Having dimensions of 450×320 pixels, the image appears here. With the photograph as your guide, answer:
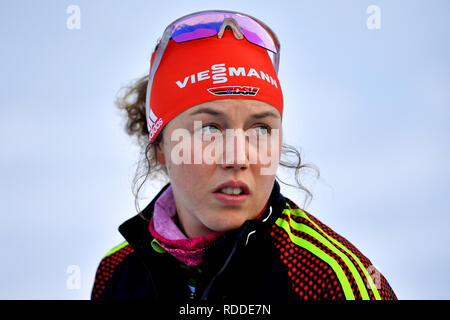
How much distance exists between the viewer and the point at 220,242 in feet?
7.90

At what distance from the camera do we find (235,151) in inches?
90.1

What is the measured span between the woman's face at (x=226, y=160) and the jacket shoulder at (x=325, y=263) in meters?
0.23

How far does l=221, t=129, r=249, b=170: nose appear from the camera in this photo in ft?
7.51

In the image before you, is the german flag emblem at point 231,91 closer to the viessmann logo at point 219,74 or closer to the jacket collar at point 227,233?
the viessmann logo at point 219,74

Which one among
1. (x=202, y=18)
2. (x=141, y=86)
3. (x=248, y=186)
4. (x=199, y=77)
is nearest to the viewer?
(x=248, y=186)

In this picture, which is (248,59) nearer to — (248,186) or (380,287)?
(248,186)

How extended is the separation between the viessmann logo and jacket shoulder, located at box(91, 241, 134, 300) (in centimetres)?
135

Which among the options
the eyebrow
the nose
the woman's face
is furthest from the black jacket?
the eyebrow

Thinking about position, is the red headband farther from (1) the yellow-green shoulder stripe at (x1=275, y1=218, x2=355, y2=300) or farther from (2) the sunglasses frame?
(1) the yellow-green shoulder stripe at (x1=275, y1=218, x2=355, y2=300)

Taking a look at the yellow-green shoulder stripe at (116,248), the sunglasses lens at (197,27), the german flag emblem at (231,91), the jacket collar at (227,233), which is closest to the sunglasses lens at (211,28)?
the sunglasses lens at (197,27)

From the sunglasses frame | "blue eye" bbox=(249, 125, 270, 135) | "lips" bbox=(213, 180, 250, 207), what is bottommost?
"lips" bbox=(213, 180, 250, 207)

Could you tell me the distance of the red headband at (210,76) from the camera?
8.02 ft
